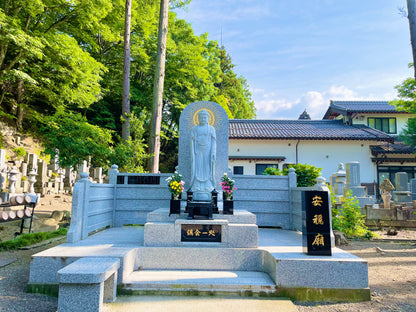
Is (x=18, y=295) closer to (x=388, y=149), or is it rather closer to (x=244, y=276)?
(x=244, y=276)

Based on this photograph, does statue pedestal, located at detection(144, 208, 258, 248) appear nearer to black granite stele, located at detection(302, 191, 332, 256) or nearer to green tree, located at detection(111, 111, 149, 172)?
black granite stele, located at detection(302, 191, 332, 256)

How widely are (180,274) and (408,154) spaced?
787 inches

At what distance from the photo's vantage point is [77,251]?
194 inches

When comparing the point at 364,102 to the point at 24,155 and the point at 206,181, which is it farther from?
the point at 24,155

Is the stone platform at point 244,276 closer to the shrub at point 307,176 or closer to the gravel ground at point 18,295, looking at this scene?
the gravel ground at point 18,295

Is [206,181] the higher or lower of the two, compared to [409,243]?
higher

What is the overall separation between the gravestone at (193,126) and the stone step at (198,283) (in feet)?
11.8

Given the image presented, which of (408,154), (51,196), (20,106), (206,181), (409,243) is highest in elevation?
(20,106)

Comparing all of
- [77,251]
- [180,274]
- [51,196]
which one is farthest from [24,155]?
[180,274]

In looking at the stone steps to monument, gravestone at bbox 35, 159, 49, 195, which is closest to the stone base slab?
the stone steps to monument

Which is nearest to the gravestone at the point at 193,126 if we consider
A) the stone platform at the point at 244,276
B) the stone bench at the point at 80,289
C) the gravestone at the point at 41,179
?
the stone platform at the point at 244,276

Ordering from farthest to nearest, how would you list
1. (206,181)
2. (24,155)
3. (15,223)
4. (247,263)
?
(24,155) < (15,223) < (206,181) < (247,263)

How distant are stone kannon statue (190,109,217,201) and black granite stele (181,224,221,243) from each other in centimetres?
152

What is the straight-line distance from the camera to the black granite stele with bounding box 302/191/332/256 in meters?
4.78
